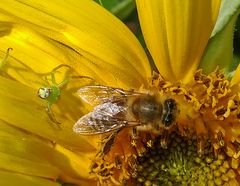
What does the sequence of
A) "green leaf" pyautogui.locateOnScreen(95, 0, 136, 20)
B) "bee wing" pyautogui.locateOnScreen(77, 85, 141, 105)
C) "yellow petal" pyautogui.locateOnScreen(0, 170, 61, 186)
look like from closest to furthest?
"yellow petal" pyautogui.locateOnScreen(0, 170, 61, 186) < "bee wing" pyautogui.locateOnScreen(77, 85, 141, 105) < "green leaf" pyautogui.locateOnScreen(95, 0, 136, 20)

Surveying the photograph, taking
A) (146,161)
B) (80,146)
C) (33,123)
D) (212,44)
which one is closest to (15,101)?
(33,123)

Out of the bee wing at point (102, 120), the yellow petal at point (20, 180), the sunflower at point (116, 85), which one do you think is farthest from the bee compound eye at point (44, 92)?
the yellow petal at point (20, 180)

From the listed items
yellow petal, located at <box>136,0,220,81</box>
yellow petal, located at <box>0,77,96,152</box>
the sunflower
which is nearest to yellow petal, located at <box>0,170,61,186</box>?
the sunflower

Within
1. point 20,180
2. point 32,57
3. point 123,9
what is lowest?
point 20,180

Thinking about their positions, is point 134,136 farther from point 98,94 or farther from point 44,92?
point 44,92

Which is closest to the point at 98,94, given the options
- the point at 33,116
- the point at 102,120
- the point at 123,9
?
the point at 102,120

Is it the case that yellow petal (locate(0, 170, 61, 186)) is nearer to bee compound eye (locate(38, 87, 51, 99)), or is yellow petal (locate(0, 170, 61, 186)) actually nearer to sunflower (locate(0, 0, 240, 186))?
sunflower (locate(0, 0, 240, 186))

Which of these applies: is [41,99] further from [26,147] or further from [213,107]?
[213,107]
